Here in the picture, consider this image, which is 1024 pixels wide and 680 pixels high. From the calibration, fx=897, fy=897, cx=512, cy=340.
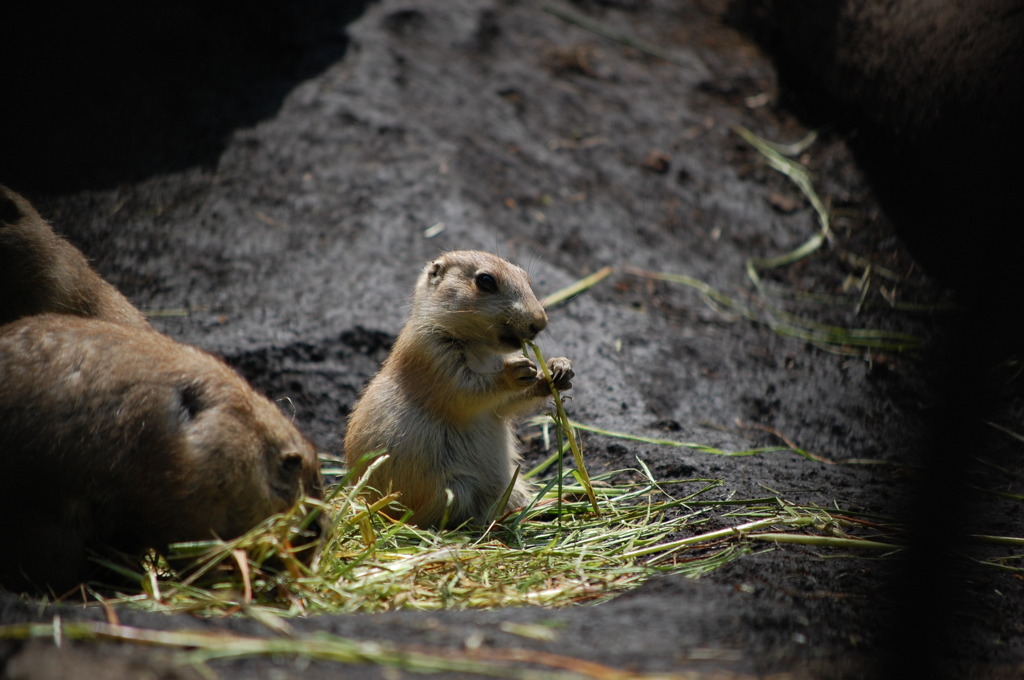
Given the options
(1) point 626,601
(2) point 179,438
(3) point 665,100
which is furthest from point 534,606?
(3) point 665,100

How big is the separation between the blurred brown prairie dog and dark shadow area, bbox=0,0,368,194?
3603mm

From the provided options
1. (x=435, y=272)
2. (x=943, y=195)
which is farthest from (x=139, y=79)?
(x=943, y=195)

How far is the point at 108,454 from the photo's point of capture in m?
3.68

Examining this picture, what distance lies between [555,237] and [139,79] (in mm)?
4682

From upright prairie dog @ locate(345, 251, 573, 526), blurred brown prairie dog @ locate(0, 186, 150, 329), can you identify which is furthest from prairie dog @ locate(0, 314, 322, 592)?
upright prairie dog @ locate(345, 251, 573, 526)

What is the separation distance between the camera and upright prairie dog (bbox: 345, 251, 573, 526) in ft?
17.5

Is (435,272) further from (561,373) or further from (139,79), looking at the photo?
(139,79)

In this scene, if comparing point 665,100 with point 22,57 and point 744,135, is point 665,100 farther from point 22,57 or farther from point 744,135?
point 22,57

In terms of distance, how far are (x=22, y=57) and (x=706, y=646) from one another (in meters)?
9.01

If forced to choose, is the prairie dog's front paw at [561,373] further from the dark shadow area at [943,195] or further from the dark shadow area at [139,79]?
the dark shadow area at [139,79]

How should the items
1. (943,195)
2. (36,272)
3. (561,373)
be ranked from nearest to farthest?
(36,272)
(561,373)
(943,195)

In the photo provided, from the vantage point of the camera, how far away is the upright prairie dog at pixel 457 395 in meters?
5.33

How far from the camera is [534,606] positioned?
3988 millimetres

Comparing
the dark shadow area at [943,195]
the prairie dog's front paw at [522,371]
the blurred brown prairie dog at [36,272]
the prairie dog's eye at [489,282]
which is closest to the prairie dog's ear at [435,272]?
the prairie dog's eye at [489,282]
